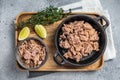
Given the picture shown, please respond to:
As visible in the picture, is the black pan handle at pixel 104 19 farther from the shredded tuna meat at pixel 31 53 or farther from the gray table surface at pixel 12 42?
Result: the shredded tuna meat at pixel 31 53

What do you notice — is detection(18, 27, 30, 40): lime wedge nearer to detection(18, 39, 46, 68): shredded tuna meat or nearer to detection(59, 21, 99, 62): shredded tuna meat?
detection(18, 39, 46, 68): shredded tuna meat

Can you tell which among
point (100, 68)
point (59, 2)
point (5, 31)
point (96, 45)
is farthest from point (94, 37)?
point (5, 31)

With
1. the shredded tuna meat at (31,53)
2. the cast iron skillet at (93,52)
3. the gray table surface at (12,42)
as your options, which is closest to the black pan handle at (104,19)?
the cast iron skillet at (93,52)

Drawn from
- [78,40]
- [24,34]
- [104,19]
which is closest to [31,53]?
[24,34]

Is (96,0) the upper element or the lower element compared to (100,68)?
upper

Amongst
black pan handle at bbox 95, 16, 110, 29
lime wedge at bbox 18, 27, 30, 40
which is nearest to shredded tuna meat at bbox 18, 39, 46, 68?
lime wedge at bbox 18, 27, 30, 40

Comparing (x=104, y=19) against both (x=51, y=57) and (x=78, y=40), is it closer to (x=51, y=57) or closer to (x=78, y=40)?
(x=78, y=40)

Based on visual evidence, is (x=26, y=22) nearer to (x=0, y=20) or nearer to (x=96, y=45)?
(x=0, y=20)
